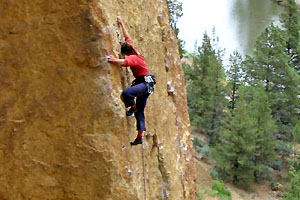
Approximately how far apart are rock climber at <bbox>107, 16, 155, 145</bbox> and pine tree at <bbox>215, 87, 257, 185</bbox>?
63.2ft

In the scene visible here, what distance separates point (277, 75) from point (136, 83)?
25631 millimetres

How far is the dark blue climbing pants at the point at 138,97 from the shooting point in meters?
7.27

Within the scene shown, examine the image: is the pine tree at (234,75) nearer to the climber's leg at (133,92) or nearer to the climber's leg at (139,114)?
the climber's leg at (139,114)

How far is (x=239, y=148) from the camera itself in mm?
26547

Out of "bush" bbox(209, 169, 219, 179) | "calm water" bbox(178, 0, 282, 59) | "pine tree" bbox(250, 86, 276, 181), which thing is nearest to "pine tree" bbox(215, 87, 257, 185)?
"pine tree" bbox(250, 86, 276, 181)

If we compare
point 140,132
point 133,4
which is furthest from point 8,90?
point 133,4

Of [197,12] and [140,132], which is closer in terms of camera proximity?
[140,132]

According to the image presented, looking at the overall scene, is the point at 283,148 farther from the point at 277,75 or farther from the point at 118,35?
the point at 118,35

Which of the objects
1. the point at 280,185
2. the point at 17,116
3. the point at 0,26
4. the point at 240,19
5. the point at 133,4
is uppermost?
the point at 240,19

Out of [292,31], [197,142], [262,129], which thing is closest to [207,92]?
[197,142]

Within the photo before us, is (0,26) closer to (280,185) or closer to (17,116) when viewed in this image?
(17,116)

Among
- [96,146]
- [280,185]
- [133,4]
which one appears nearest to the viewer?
[96,146]

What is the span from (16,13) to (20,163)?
243 cm

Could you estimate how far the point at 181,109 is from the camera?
1096 centimetres
